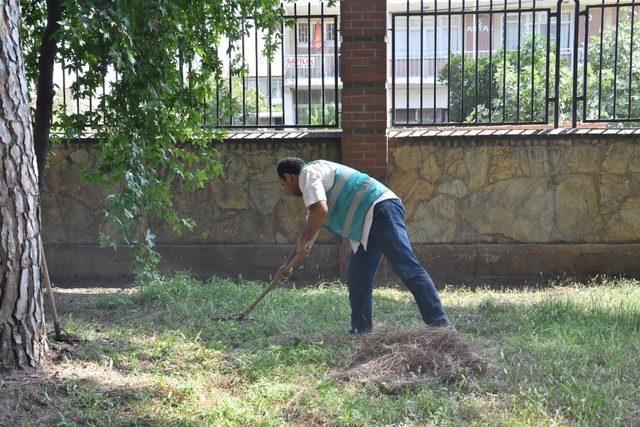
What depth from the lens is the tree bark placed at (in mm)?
6461

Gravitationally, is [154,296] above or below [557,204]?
below

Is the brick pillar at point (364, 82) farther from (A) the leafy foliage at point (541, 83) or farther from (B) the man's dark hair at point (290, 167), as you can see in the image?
(A) the leafy foliage at point (541, 83)

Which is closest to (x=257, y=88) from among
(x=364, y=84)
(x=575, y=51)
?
(x=364, y=84)

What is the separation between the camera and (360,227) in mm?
5723

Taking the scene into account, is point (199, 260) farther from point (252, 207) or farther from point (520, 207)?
point (520, 207)

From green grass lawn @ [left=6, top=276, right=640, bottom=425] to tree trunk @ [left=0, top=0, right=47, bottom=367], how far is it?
0.34m

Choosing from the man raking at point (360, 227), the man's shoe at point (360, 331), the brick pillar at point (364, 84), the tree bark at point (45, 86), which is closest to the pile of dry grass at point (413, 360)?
the man raking at point (360, 227)

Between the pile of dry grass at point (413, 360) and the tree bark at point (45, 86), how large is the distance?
3.24 metres

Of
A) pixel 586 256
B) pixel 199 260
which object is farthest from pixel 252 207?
pixel 586 256

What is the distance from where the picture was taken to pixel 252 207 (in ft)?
28.8

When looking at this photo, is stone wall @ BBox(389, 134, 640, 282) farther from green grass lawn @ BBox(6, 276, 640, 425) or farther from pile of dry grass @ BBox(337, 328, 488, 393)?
pile of dry grass @ BBox(337, 328, 488, 393)

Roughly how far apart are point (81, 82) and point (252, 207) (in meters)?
2.85

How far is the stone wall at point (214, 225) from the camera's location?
872cm

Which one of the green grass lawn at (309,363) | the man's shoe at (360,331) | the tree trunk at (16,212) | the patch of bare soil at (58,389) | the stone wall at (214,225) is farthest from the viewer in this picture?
the stone wall at (214,225)
